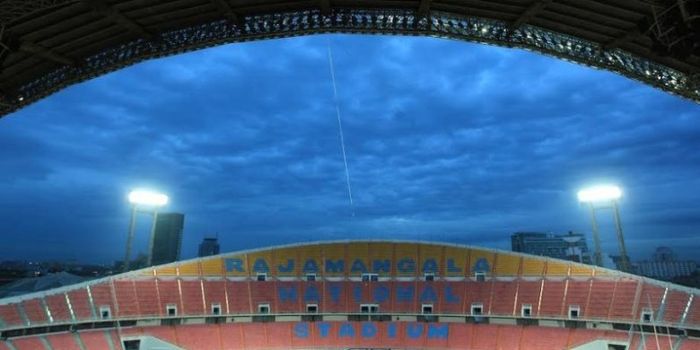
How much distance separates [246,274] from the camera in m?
44.8

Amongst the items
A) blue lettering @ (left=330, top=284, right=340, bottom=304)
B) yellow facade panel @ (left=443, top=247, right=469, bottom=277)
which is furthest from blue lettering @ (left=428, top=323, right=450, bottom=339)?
blue lettering @ (left=330, top=284, right=340, bottom=304)

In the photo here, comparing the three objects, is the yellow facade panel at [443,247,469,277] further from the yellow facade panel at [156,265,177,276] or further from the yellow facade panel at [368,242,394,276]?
the yellow facade panel at [156,265,177,276]

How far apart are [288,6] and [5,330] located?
104 ft

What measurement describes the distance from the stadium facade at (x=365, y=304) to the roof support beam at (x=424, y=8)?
31.2 metres

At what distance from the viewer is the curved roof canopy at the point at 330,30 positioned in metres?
15.3

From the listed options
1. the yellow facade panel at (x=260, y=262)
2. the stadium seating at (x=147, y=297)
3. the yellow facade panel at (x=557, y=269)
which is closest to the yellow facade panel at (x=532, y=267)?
the yellow facade panel at (x=557, y=269)

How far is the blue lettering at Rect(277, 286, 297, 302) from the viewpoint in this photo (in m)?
43.6

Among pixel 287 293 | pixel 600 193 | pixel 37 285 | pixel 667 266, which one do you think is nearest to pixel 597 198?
pixel 600 193

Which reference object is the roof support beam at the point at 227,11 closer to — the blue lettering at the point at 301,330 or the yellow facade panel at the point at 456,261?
the blue lettering at the point at 301,330

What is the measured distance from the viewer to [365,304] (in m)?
43.6

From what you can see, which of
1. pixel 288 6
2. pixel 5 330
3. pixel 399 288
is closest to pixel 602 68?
pixel 288 6

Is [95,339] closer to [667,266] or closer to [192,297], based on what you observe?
[192,297]

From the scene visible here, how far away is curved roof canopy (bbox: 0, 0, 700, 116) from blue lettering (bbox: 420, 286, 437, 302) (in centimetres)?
3135

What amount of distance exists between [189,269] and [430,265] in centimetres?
2536
